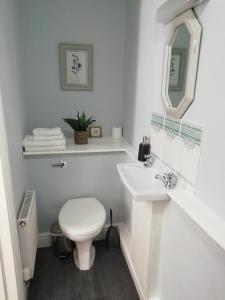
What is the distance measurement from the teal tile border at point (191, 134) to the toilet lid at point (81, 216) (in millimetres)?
945

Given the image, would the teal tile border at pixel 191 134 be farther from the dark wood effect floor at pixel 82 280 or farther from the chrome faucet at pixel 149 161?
the dark wood effect floor at pixel 82 280

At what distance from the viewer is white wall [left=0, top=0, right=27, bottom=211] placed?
1211 mm

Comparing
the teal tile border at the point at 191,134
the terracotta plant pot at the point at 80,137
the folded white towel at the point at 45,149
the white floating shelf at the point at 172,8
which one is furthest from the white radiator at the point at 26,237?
the white floating shelf at the point at 172,8

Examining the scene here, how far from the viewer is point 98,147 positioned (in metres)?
1.87

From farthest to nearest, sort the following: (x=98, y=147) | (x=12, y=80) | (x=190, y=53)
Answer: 1. (x=98, y=147)
2. (x=12, y=80)
3. (x=190, y=53)

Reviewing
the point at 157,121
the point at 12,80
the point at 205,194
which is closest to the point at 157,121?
the point at 157,121

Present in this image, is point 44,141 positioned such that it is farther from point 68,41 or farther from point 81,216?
point 68,41

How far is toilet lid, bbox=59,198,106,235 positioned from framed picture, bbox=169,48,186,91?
3.56 ft

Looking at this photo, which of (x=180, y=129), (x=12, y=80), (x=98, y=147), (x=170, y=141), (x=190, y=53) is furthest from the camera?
(x=98, y=147)

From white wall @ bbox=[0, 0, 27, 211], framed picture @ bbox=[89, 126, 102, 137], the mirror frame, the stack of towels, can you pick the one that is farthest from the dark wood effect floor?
the mirror frame

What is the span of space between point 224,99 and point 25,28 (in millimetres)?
1753

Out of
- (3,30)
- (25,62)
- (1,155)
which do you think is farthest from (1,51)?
(25,62)

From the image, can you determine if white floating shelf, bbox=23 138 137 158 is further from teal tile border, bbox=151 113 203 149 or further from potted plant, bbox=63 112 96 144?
teal tile border, bbox=151 113 203 149

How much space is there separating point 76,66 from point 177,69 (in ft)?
3.72
